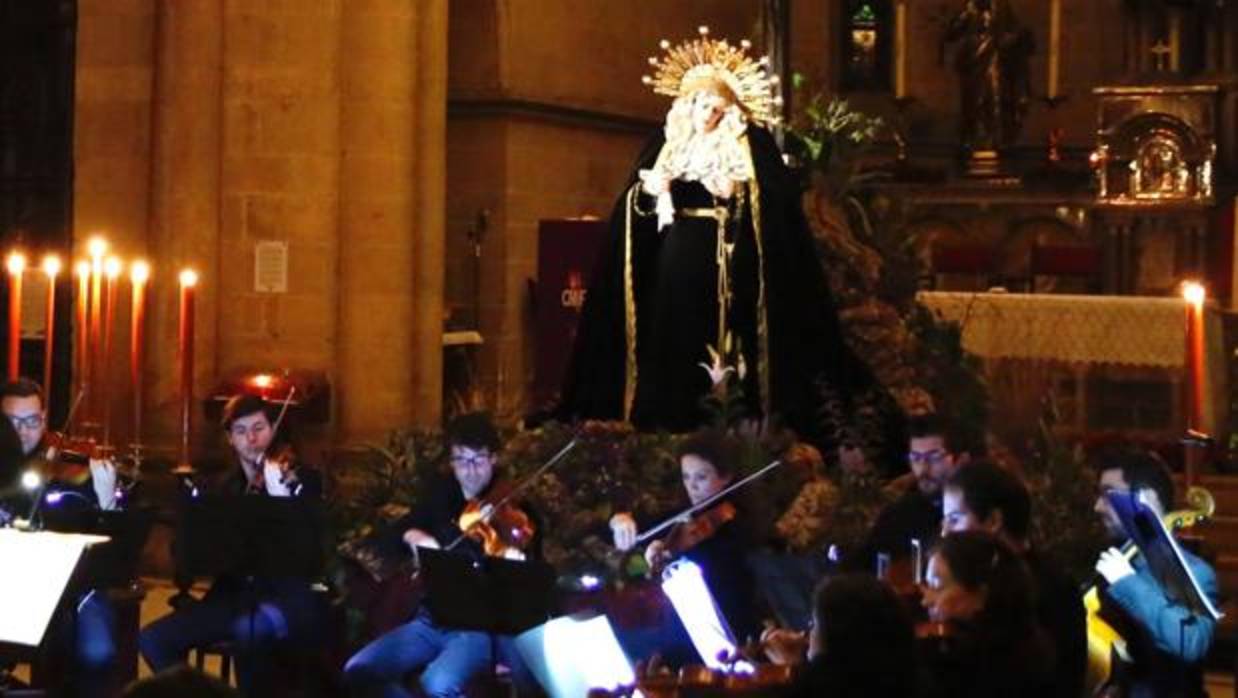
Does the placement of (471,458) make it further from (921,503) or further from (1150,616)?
(1150,616)

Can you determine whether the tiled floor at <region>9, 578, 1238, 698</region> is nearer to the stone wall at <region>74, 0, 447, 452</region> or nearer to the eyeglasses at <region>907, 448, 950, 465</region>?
the stone wall at <region>74, 0, 447, 452</region>

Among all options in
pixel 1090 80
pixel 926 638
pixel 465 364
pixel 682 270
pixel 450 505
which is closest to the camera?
pixel 926 638

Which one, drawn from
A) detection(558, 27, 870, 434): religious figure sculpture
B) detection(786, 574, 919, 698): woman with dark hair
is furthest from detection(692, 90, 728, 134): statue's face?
detection(786, 574, 919, 698): woman with dark hair

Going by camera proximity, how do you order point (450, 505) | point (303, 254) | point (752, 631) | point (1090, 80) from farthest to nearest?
point (1090, 80) → point (303, 254) → point (450, 505) → point (752, 631)

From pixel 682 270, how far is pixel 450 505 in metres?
2.34

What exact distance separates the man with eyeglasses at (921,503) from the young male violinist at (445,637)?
1.26 meters

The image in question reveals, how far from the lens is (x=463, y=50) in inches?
701

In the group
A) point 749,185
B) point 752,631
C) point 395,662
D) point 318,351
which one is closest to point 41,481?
point 395,662

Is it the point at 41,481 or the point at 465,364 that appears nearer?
the point at 41,481

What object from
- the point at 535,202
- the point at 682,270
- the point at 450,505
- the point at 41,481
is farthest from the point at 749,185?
the point at 535,202

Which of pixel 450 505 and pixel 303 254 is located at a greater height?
pixel 303 254

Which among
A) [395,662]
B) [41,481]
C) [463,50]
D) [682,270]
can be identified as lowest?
[395,662]

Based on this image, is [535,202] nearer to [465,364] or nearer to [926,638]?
[465,364]

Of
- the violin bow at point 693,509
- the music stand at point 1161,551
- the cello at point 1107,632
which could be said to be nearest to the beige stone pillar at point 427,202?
the violin bow at point 693,509
